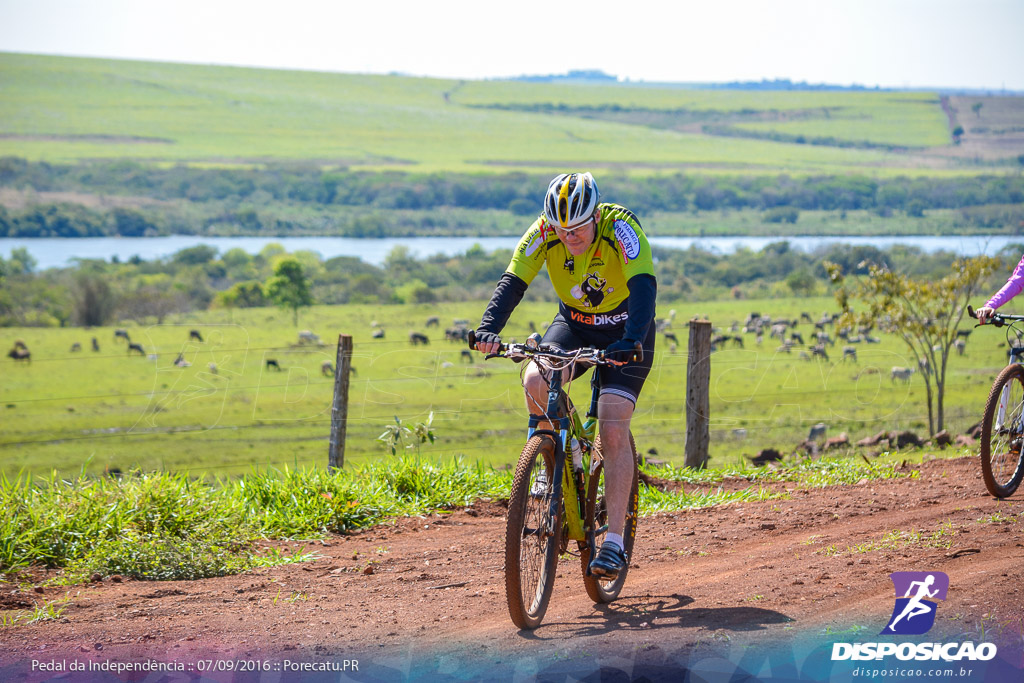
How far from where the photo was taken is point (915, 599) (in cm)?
451

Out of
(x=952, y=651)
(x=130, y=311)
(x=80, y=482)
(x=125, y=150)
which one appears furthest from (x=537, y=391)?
(x=125, y=150)

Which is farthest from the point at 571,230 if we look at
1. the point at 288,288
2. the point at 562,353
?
the point at 288,288

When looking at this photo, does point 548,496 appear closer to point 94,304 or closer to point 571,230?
point 571,230

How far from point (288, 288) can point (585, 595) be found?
68113 millimetres

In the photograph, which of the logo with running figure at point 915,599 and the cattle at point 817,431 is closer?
the logo with running figure at point 915,599

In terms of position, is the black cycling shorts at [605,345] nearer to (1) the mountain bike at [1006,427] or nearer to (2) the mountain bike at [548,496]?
(2) the mountain bike at [548,496]

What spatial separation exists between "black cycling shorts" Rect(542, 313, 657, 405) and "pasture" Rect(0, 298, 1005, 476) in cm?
1067

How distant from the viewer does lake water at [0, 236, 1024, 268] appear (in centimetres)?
11906

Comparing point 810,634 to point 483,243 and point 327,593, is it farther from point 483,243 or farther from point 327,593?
point 483,243

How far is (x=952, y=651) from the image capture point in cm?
407

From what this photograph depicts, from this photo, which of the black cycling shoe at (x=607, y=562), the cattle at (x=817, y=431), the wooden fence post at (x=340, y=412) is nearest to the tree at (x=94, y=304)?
the cattle at (x=817, y=431)

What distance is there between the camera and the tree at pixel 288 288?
233ft

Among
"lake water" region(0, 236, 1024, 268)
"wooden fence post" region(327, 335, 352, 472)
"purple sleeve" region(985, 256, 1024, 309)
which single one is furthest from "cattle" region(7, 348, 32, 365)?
"lake water" region(0, 236, 1024, 268)

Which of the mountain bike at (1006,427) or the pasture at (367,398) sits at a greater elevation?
the mountain bike at (1006,427)
